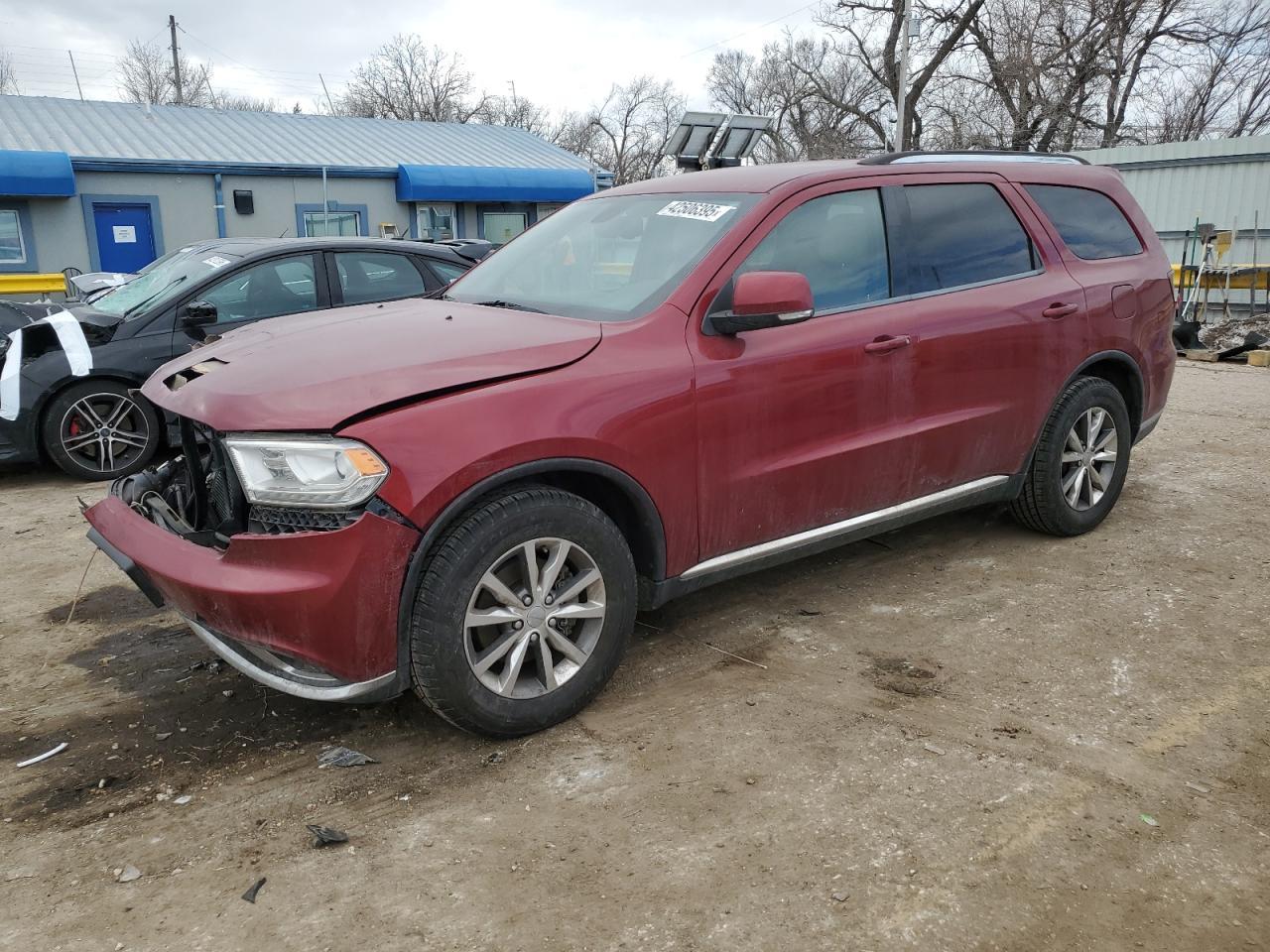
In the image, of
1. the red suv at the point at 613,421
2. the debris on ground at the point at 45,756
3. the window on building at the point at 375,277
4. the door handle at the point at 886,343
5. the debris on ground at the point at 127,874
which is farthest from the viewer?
the window on building at the point at 375,277

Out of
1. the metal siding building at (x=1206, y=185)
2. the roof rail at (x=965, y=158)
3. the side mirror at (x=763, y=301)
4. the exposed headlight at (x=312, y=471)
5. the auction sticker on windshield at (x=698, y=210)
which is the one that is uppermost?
the metal siding building at (x=1206, y=185)

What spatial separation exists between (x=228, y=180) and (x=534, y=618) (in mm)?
20199

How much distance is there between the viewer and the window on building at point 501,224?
921 inches

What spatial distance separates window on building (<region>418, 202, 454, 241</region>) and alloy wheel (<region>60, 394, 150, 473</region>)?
1650cm

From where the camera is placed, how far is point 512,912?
7.73ft

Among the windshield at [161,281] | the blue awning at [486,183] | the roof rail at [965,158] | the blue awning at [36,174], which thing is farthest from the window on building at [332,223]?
the roof rail at [965,158]

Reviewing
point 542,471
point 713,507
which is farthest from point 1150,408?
point 542,471

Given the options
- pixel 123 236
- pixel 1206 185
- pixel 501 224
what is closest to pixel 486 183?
pixel 501 224

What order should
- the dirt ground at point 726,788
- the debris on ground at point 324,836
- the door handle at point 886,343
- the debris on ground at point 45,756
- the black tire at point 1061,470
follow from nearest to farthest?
the dirt ground at point 726,788 → the debris on ground at point 324,836 → the debris on ground at point 45,756 → the door handle at point 886,343 → the black tire at point 1061,470

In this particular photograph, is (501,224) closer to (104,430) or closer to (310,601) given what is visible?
(104,430)

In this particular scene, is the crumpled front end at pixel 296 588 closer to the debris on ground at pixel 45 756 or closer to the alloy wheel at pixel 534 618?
the alloy wheel at pixel 534 618

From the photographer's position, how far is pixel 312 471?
272 centimetres

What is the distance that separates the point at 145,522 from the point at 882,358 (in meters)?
2.72

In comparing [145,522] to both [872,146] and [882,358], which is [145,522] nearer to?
[882,358]
